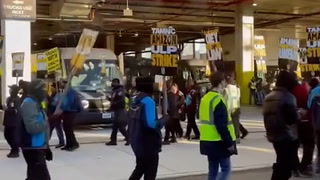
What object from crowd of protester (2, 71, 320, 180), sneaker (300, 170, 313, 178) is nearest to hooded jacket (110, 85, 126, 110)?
sneaker (300, 170, 313, 178)

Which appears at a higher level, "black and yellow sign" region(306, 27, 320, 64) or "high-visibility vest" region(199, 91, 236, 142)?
"black and yellow sign" region(306, 27, 320, 64)

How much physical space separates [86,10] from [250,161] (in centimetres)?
1234

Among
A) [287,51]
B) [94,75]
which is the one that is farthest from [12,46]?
[287,51]

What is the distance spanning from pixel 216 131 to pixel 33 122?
2.30 meters

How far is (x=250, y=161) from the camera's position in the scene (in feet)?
36.1

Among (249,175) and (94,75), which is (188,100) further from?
(94,75)

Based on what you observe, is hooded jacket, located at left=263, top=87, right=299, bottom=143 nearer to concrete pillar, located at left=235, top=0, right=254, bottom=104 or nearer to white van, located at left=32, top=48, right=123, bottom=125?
white van, located at left=32, top=48, right=123, bottom=125

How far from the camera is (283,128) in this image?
7070mm

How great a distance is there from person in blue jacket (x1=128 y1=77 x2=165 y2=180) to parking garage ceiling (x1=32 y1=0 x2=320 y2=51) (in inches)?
565

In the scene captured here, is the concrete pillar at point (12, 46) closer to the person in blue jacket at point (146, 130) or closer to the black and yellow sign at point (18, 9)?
the black and yellow sign at point (18, 9)

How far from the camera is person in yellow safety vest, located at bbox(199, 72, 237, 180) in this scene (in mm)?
6906

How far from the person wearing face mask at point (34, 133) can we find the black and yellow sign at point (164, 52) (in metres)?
7.56

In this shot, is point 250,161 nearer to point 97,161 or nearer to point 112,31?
point 97,161

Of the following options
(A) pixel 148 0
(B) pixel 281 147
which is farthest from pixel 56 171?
(A) pixel 148 0
